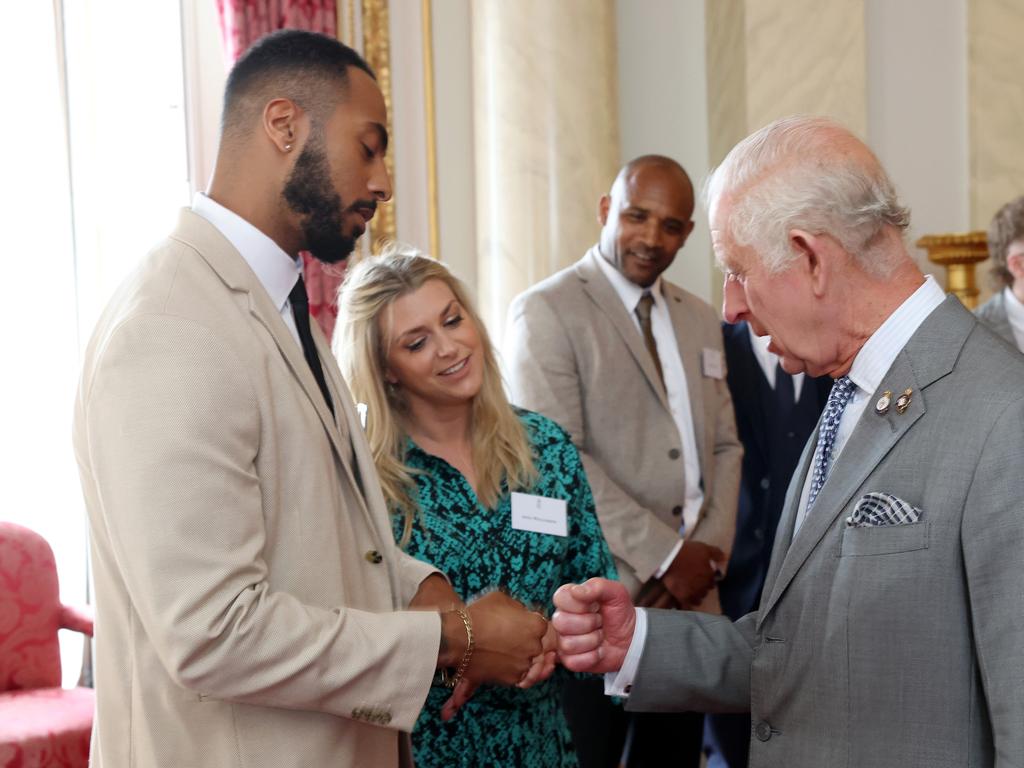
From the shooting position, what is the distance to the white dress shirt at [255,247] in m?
1.97

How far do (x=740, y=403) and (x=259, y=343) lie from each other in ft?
9.38

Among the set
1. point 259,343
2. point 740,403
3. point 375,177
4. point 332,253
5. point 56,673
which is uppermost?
point 375,177

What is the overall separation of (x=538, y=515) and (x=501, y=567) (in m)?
0.15

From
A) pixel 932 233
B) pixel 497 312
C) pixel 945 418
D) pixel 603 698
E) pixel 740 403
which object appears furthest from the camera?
pixel 932 233

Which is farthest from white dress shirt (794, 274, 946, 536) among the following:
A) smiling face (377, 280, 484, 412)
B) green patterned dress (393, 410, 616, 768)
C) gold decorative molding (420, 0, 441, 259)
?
gold decorative molding (420, 0, 441, 259)

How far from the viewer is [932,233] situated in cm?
621

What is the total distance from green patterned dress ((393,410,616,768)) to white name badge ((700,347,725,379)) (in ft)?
4.25

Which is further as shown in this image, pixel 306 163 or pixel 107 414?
pixel 306 163

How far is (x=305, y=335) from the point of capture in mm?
2094

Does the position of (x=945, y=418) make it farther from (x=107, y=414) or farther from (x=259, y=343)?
(x=107, y=414)

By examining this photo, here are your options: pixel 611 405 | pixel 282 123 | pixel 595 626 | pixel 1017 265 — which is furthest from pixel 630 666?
pixel 1017 265

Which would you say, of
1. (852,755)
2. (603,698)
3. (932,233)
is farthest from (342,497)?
(932,233)

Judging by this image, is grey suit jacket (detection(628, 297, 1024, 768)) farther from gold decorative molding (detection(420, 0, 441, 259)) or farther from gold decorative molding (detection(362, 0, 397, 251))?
gold decorative molding (detection(420, 0, 441, 259))

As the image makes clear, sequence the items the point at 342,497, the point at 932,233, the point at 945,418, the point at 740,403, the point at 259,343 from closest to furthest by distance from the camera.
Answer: the point at 945,418, the point at 259,343, the point at 342,497, the point at 740,403, the point at 932,233
